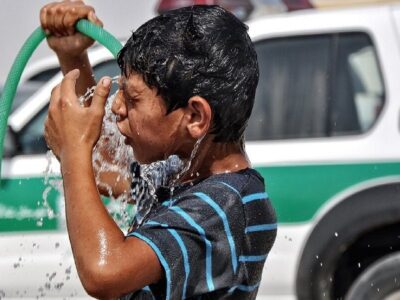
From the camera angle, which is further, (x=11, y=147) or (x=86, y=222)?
(x=11, y=147)

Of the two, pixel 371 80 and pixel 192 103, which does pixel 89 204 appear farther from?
pixel 371 80

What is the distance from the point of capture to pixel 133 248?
201cm

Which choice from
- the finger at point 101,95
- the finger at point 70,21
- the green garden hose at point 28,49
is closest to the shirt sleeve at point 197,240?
the finger at point 101,95

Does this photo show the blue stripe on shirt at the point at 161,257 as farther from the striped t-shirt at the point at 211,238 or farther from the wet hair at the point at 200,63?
the wet hair at the point at 200,63

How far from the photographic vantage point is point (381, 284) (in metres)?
5.11

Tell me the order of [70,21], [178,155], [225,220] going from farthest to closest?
[70,21] < [178,155] < [225,220]

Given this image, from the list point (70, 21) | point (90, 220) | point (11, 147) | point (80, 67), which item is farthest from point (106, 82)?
point (11, 147)

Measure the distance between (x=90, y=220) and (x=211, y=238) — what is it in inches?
9.1

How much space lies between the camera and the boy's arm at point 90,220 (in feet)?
6.48

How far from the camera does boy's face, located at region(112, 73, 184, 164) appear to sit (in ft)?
6.97

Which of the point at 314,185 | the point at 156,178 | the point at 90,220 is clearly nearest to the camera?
the point at 90,220

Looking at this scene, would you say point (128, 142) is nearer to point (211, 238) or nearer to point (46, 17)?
point (211, 238)

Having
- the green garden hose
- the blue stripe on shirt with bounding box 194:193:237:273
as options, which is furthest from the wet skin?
the green garden hose

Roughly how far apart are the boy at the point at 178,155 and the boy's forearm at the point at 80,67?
53cm
